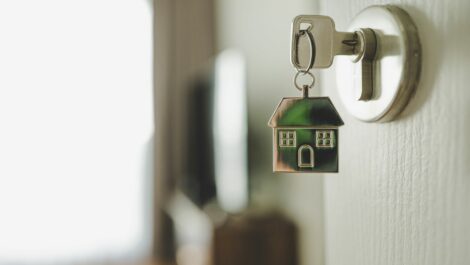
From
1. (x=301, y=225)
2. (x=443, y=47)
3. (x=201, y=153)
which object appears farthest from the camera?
(x=201, y=153)

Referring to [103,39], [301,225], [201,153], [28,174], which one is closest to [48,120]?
[28,174]

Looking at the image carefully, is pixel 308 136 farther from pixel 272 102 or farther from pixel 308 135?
pixel 272 102

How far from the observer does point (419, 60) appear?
0.38 meters

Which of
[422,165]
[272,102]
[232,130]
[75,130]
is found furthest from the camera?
[75,130]

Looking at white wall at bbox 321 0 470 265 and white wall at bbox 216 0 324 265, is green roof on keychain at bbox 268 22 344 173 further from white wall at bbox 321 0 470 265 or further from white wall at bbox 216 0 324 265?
white wall at bbox 216 0 324 265

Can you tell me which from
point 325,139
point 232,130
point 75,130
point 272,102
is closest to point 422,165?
point 325,139

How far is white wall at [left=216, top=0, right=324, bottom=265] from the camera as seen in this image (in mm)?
1826

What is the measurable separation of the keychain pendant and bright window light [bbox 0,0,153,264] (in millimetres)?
3093

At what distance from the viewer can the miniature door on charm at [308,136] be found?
419 mm

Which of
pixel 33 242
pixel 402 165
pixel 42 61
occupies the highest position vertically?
pixel 42 61

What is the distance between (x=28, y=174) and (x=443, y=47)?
10.9ft

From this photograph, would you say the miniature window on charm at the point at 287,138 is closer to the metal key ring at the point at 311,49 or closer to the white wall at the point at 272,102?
the metal key ring at the point at 311,49

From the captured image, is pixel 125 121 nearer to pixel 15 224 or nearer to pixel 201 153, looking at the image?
pixel 201 153

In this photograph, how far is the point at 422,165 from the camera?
0.37m
